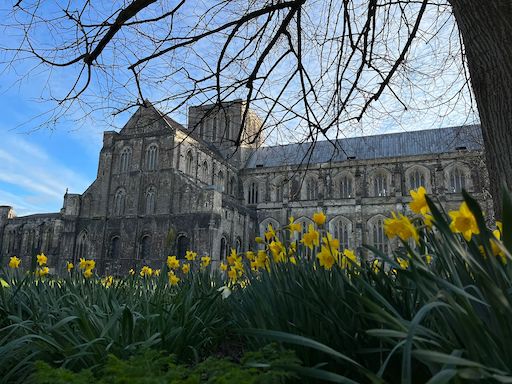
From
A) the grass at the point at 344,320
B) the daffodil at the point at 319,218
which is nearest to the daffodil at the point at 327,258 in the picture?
the grass at the point at 344,320

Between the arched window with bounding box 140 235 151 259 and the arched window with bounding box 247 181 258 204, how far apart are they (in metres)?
11.1

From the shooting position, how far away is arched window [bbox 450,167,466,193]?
32375 millimetres

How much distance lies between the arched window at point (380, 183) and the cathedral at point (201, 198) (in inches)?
3.3

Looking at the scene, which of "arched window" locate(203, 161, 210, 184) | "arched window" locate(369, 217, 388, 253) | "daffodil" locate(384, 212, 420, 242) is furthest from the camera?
"arched window" locate(203, 161, 210, 184)

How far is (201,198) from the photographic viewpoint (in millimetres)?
28516

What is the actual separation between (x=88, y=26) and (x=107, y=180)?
28.9 metres

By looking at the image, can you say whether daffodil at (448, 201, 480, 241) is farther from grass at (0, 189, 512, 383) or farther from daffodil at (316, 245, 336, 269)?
daffodil at (316, 245, 336, 269)

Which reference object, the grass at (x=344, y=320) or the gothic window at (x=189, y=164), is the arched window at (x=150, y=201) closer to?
the gothic window at (x=189, y=164)

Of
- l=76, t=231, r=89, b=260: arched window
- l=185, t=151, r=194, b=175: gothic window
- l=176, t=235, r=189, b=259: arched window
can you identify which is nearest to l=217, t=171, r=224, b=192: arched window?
l=185, t=151, r=194, b=175: gothic window

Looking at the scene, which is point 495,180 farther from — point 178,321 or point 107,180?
point 107,180

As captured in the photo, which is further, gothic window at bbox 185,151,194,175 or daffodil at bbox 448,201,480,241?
gothic window at bbox 185,151,194,175

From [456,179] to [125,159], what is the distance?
26141 millimetres

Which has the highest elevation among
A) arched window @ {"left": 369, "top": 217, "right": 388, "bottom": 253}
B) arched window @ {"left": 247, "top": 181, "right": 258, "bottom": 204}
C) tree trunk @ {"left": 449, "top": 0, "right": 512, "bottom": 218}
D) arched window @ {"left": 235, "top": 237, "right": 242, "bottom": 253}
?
arched window @ {"left": 247, "top": 181, "right": 258, "bottom": 204}

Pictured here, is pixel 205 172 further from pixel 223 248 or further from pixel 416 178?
pixel 416 178
